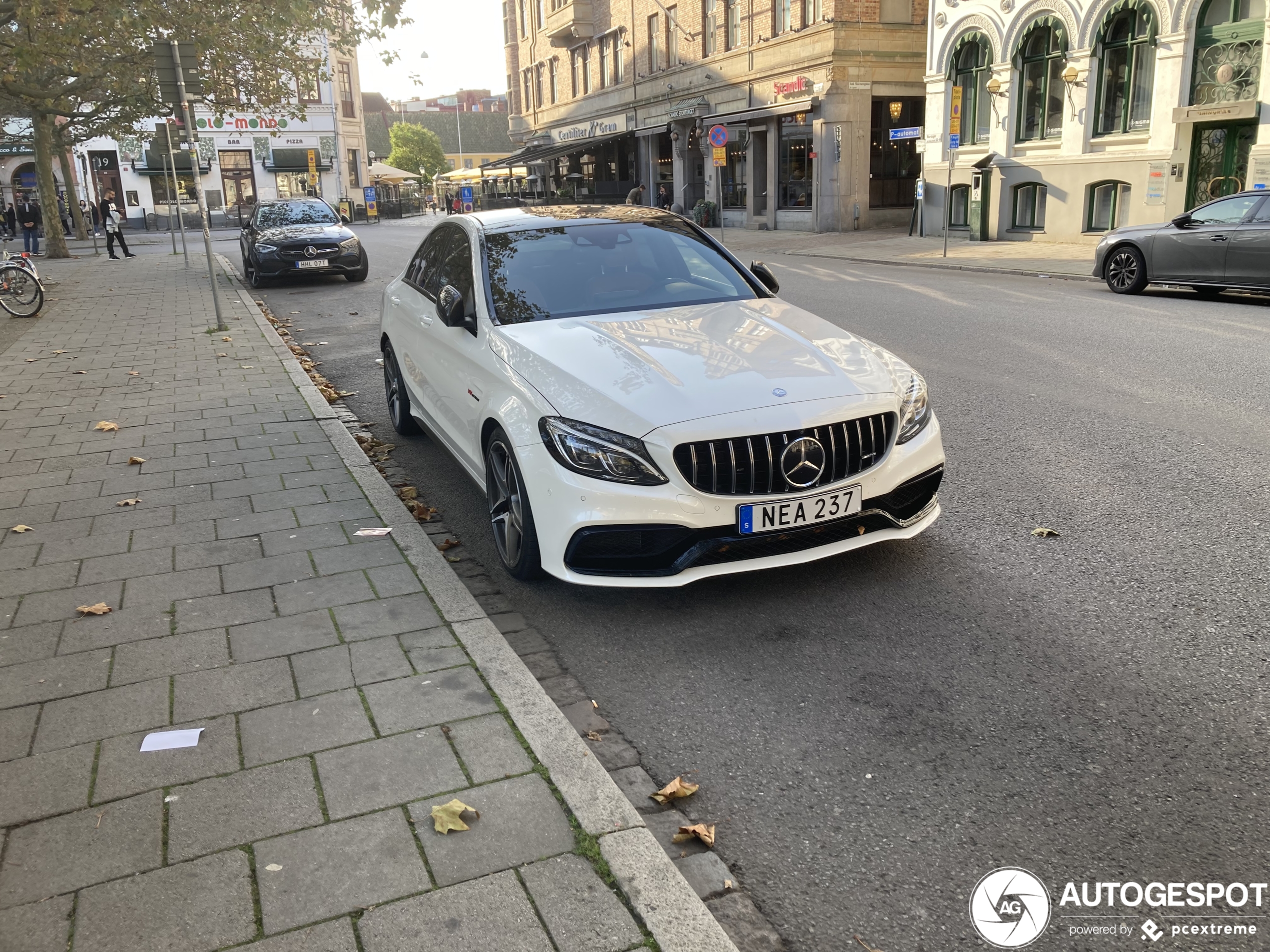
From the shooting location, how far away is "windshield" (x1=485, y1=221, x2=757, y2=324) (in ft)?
17.4

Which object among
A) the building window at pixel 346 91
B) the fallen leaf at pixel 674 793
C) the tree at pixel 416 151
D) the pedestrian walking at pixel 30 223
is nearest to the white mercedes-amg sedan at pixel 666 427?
the fallen leaf at pixel 674 793

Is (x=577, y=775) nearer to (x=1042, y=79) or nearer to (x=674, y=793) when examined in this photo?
(x=674, y=793)

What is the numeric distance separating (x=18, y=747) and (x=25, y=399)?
685 cm

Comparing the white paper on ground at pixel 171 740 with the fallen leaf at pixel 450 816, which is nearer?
the fallen leaf at pixel 450 816

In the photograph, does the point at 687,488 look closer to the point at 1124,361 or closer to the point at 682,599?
the point at 682,599

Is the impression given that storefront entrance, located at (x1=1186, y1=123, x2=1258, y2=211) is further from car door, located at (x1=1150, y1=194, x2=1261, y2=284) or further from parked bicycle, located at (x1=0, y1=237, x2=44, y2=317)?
parked bicycle, located at (x1=0, y1=237, x2=44, y2=317)

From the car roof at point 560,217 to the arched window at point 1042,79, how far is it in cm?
2144

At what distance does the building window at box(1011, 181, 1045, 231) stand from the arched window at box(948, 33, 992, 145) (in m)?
2.03

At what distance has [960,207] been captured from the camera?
27.9 m

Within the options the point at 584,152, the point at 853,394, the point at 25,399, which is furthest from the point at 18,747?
the point at 584,152

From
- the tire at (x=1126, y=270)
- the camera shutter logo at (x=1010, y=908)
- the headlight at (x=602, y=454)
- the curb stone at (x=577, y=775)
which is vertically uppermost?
the headlight at (x=602, y=454)

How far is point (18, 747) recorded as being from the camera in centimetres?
332

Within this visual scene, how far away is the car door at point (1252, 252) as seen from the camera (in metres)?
13.3

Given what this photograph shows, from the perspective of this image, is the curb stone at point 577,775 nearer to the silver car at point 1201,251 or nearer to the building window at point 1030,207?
the silver car at point 1201,251
